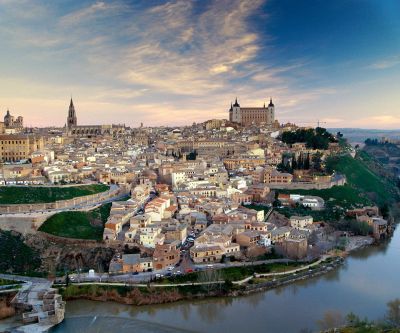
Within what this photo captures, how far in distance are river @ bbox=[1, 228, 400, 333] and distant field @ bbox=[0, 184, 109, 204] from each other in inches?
255

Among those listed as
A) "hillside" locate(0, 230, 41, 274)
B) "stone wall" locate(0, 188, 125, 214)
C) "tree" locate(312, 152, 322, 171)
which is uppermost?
"tree" locate(312, 152, 322, 171)

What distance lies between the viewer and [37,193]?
59.6 feet

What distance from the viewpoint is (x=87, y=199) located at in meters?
18.8

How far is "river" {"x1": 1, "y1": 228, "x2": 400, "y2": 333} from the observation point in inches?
433

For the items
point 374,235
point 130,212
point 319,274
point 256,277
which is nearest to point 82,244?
point 130,212

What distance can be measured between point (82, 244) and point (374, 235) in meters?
11.5

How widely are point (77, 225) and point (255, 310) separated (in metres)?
7.40

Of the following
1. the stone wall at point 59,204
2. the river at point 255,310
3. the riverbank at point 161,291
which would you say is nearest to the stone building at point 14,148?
the stone wall at point 59,204

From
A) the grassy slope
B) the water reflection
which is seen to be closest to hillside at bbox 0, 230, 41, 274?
the water reflection

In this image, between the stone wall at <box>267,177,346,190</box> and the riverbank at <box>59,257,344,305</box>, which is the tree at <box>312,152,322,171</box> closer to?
the stone wall at <box>267,177,346,190</box>

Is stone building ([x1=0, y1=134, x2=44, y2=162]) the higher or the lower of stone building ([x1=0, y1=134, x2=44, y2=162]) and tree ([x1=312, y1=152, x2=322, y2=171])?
the higher

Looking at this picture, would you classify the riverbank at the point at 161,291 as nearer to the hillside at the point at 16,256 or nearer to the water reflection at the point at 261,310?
the water reflection at the point at 261,310

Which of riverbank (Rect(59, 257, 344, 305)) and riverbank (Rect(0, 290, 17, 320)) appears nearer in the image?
riverbank (Rect(0, 290, 17, 320))

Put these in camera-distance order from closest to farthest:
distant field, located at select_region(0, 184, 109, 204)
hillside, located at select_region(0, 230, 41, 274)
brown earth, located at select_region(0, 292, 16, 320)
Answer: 1. brown earth, located at select_region(0, 292, 16, 320)
2. hillside, located at select_region(0, 230, 41, 274)
3. distant field, located at select_region(0, 184, 109, 204)
